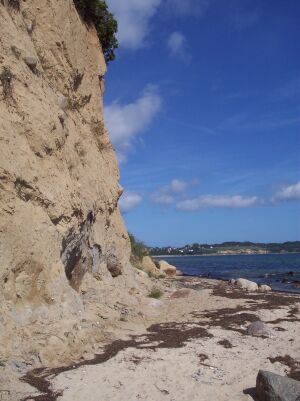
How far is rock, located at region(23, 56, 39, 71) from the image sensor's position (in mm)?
11672

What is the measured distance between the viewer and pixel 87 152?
1559 cm

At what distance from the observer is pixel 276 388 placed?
6875 mm

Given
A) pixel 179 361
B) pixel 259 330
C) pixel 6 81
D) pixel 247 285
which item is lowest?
pixel 179 361

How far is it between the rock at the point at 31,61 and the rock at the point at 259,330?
29.9ft

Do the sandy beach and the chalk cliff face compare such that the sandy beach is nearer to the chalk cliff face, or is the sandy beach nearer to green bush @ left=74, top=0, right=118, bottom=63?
the chalk cliff face

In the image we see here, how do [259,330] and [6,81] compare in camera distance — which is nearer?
[6,81]

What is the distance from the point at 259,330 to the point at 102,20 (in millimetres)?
14864

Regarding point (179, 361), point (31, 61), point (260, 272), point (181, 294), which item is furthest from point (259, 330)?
point (260, 272)

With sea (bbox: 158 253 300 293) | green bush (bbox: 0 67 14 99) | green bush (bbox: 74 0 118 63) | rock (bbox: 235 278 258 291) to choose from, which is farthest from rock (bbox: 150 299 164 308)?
sea (bbox: 158 253 300 293)

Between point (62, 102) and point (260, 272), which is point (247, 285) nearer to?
point (62, 102)

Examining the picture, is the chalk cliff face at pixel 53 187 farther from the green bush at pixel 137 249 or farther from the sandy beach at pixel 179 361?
the green bush at pixel 137 249

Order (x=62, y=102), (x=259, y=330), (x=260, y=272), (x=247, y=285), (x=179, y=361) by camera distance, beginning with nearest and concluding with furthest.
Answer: (x=179, y=361) → (x=259, y=330) → (x=62, y=102) → (x=247, y=285) → (x=260, y=272)

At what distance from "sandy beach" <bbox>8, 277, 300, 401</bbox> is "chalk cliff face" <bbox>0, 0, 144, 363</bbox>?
0.93m

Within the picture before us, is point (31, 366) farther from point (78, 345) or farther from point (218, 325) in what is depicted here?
point (218, 325)
